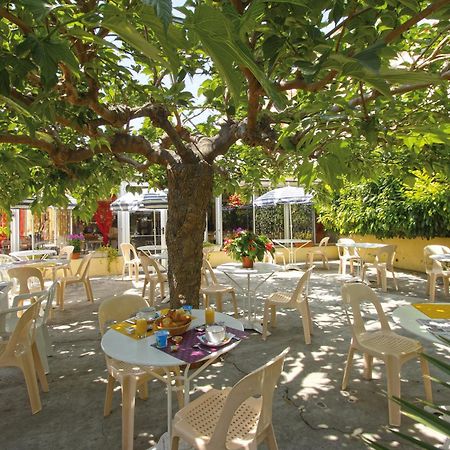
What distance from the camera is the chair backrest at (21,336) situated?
2523mm

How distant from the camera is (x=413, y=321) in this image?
2152 mm

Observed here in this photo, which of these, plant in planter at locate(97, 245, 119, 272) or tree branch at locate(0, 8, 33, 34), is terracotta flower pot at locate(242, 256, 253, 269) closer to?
tree branch at locate(0, 8, 33, 34)

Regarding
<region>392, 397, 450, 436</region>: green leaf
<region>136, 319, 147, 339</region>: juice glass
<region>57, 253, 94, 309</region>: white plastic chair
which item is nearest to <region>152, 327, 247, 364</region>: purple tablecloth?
<region>136, 319, 147, 339</region>: juice glass

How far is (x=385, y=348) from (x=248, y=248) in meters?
2.36

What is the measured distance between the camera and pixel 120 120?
270 centimetres

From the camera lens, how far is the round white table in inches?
74.5

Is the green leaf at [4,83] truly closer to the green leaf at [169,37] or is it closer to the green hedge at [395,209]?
the green leaf at [169,37]

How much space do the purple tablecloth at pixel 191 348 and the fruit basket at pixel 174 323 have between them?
6 centimetres

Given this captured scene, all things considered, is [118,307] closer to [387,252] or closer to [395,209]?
[387,252]

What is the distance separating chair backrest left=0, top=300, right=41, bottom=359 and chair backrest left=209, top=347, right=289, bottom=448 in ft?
5.95

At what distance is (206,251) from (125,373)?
6.11 m

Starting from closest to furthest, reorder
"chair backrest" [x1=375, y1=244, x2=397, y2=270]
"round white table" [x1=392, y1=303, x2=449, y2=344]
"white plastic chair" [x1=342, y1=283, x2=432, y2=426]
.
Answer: "round white table" [x1=392, y1=303, x2=449, y2=344] → "white plastic chair" [x1=342, y1=283, x2=432, y2=426] → "chair backrest" [x1=375, y1=244, x2=397, y2=270]

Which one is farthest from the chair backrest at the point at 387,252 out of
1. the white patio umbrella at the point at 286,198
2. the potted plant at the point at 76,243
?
the potted plant at the point at 76,243

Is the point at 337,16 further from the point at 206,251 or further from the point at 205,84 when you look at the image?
the point at 206,251
